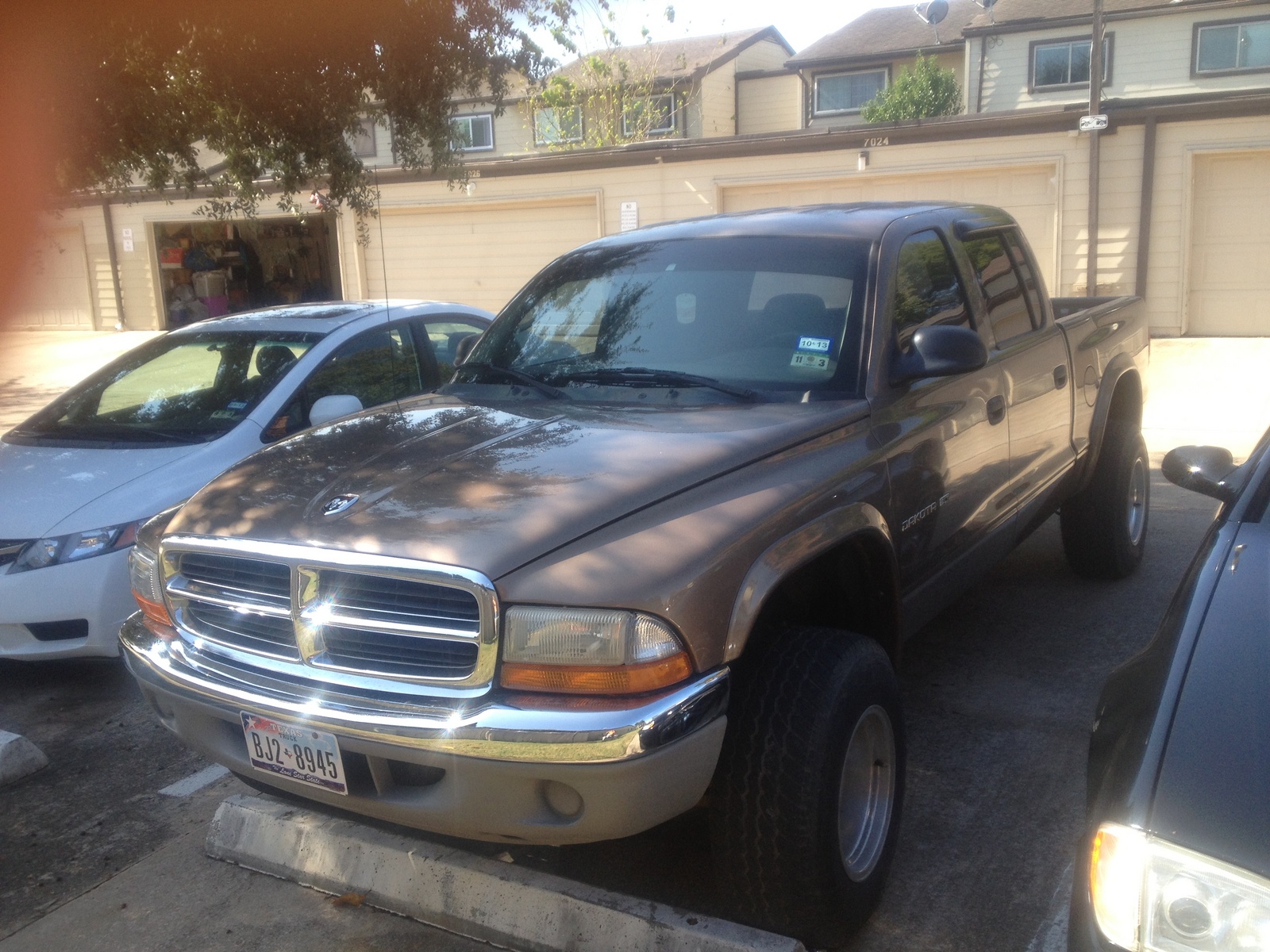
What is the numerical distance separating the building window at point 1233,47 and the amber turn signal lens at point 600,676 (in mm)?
24642

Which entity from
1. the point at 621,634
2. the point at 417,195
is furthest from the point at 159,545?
the point at 417,195

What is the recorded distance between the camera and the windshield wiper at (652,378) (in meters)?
3.50

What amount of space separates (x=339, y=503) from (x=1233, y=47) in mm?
24805

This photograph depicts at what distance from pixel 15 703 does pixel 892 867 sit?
147 inches

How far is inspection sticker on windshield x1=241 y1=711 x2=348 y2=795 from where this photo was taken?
8.70 feet

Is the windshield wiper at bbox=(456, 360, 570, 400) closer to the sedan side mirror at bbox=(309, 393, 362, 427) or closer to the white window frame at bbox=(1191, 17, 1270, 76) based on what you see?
the sedan side mirror at bbox=(309, 393, 362, 427)

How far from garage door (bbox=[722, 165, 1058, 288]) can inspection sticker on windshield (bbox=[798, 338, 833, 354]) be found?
11.9 m

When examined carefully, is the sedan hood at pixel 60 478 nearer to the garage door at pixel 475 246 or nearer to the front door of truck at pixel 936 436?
the front door of truck at pixel 936 436

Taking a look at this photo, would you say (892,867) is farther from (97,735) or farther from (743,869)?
(97,735)

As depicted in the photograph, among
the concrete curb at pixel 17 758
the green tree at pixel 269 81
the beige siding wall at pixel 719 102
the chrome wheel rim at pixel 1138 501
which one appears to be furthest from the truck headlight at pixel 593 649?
the beige siding wall at pixel 719 102

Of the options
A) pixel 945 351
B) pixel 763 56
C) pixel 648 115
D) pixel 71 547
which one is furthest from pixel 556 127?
pixel 945 351

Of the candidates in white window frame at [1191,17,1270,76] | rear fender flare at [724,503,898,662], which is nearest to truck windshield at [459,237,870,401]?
rear fender flare at [724,503,898,662]

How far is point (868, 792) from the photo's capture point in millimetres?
3082

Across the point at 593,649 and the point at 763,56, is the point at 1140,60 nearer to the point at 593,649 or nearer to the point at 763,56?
the point at 763,56
